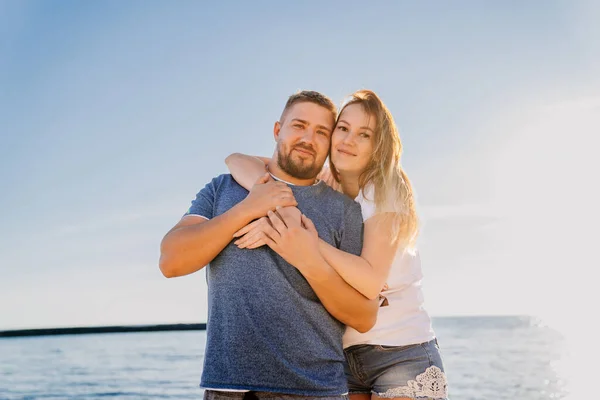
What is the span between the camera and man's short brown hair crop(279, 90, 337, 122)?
128 inches

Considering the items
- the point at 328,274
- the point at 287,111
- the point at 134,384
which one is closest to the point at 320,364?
the point at 328,274

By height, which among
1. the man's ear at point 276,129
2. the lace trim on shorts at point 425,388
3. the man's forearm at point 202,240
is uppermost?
the man's ear at point 276,129

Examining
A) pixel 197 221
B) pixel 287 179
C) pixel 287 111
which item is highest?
pixel 287 111

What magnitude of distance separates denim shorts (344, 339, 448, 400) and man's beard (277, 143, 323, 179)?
2.77 feet

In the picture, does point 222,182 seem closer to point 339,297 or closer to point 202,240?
point 202,240

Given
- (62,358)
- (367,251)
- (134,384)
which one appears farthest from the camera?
(62,358)

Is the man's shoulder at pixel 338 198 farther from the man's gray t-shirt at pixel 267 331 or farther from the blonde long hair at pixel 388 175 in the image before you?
the man's gray t-shirt at pixel 267 331

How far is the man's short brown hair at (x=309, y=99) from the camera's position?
3254 mm

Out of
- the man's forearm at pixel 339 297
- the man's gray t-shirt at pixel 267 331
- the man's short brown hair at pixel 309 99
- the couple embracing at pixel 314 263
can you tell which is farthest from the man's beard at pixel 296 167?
the man's forearm at pixel 339 297

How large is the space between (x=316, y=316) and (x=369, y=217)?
0.56 metres

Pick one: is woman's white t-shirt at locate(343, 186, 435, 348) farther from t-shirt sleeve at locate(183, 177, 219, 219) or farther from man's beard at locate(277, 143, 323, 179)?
t-shirt sleeve at locate(183, 177, 219, 219)

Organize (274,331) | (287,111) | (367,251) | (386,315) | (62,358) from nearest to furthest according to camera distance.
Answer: (274,331) → (367,251) → (386,315) → (287,111) → (62,358)

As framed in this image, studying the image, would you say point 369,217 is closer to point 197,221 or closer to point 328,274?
point 328,274

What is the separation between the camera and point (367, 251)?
9.26ft
